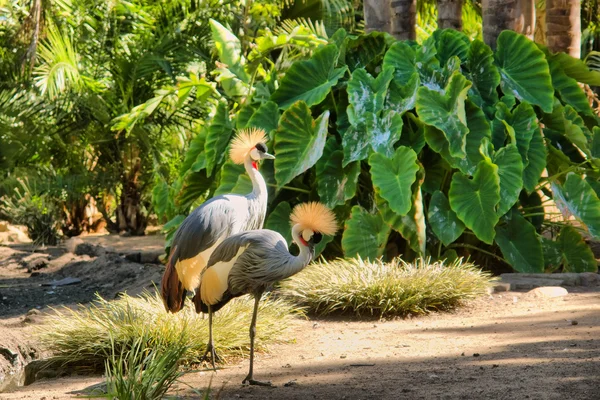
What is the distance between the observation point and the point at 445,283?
24.0ft

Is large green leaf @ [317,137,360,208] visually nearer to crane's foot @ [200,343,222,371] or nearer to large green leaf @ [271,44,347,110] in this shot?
large green leaf @ [271,44,347,110]

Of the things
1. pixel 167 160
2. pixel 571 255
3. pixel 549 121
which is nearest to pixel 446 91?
pixel 549 121

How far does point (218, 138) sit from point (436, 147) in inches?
92.8

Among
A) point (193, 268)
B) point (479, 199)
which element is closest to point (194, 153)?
point (479, 199)

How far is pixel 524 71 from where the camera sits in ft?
29.2

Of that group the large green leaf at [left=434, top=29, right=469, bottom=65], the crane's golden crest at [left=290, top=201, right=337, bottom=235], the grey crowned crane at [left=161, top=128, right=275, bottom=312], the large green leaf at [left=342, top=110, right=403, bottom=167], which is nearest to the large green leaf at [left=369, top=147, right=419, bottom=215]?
the large green leaf at [left=342, top=110, right=403, bottom=167]

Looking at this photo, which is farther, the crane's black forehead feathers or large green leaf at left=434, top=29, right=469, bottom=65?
large green leaf at left=434, top=29, right=469, bottom=65

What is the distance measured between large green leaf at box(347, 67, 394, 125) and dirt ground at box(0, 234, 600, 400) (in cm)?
204

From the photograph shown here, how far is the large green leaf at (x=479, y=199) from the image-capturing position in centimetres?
797

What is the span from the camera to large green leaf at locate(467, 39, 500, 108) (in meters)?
8.79

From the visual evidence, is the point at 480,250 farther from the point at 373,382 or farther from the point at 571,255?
the point at 373,382

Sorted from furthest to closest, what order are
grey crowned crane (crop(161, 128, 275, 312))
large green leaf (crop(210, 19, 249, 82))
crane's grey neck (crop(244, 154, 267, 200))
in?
1. large green leaf (crop(210, 19, 249, 82))
2. crane's grey neck (crop(244, 154, 267, 200))
3. grey crowned crane (crop(161, 128, 275, 312))

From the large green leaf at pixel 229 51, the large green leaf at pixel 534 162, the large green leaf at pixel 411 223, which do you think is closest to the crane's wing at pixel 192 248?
the large green leaf at pixel 411 223

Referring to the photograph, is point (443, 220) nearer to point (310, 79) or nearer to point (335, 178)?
point (335, 178)
